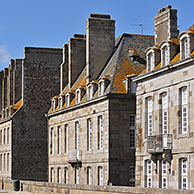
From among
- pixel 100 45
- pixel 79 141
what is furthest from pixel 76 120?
pixel 100 45

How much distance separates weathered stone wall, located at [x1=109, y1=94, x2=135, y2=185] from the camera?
131 ft

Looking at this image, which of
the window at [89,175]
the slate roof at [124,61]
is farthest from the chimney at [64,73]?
the window at [89,175]

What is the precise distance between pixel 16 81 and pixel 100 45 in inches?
944

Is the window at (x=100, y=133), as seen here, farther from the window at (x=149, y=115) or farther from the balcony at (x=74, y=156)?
the window at (x=149, y=115)

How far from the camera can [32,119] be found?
61.9 m

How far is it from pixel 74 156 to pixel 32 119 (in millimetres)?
16666

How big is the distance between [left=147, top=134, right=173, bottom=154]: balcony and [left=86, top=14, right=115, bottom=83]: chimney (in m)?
12.7

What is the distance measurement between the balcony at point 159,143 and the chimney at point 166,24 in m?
7.07

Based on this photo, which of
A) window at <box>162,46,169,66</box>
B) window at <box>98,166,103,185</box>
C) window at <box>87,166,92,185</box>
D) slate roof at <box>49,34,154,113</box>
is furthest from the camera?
window at <box>87,166,92,185</box>

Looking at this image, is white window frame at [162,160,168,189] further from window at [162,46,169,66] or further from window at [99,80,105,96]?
window at [99,80,105,96]

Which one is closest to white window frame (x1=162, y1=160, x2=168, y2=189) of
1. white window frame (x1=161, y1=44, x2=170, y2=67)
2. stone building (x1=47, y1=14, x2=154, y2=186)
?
white window frame (x1=161, y1=44, x2=170, y2=67)

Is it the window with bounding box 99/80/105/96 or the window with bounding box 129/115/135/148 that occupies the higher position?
the window with bounding box 99/80/105/96

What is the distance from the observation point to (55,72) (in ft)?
205

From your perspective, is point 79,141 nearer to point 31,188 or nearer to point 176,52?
point 31,188
